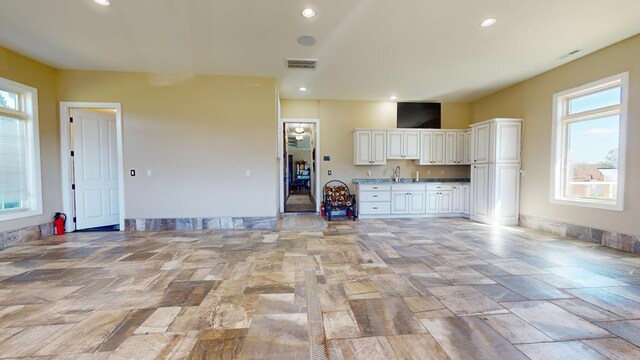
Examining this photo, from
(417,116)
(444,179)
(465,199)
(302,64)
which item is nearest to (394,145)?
(417,116)

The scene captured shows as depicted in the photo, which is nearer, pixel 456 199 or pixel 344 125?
pixel 456 199

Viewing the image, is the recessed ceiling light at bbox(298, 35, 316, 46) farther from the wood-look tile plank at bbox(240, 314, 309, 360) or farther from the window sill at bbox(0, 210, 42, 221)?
the window sill at bbox(0, 210, 42, 221)

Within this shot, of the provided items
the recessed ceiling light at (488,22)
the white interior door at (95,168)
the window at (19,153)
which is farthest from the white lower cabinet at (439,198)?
the window at (19,153)

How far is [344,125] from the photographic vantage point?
6953mm

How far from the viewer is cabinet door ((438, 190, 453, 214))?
6609 mm

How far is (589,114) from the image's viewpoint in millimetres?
4434

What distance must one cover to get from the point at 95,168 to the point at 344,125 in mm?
5480

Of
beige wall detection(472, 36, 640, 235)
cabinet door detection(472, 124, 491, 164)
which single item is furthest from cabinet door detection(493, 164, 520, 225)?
cabinet door detection(472, 124, 491, 164)

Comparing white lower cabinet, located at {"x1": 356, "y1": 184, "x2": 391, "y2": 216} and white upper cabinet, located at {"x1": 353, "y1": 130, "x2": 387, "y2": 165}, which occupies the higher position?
white upper cabinet, located at {"x1": 353, "y1": 130, "x2": 387, "y2": 165}

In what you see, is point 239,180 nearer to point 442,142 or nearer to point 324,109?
point 324,109

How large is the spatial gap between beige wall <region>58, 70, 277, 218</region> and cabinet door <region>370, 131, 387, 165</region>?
8.55 feet

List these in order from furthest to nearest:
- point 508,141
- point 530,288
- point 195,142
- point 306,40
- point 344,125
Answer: point 344,125 < point 508,141 < point 195,142 < point 306,40 < point 530,288

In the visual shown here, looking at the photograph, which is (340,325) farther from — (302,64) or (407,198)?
(407,198)

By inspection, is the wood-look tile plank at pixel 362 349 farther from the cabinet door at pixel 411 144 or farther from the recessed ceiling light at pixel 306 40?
the cabinet door at pixel 411 144
